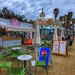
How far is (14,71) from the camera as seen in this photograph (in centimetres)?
507

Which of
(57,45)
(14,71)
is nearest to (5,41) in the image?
(57,45)

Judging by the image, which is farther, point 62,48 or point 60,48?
point 60,48

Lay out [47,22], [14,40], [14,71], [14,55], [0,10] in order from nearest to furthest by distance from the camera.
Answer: [14,71]
[14,55]
[14,40]
[47,22]
[0,10]

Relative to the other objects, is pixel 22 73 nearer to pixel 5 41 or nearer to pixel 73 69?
pixel 73 69

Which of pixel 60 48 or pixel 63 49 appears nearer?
pixel 63 49

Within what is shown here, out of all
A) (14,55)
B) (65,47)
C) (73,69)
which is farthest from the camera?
(65,47)

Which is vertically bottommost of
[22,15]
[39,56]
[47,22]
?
[39,56]

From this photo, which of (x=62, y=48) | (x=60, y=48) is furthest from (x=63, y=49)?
(x=60, y=48)

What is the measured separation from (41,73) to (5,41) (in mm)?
9568

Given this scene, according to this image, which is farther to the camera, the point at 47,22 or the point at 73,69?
the point at 47,22

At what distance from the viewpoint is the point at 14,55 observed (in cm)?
904

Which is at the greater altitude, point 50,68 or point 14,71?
point 14,71

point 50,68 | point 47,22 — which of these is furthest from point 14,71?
point 47,22

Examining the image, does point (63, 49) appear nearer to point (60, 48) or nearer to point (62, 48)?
point (62, 48)
